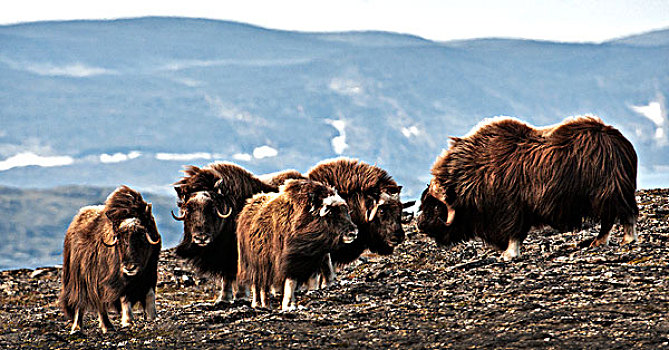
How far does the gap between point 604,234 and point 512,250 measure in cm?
101

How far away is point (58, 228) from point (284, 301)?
16275cm

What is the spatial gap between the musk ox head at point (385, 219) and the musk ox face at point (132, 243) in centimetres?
283

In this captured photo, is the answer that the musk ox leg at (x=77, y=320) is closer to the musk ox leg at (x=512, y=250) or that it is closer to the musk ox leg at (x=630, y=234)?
the musk ox leg at (x=512, y=250)

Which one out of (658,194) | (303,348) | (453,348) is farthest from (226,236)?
(658,194)

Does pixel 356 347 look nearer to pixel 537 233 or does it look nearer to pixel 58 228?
pixel 537 233

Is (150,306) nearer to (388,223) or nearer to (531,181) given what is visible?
(388,223)

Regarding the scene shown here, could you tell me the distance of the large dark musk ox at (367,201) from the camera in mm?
10070

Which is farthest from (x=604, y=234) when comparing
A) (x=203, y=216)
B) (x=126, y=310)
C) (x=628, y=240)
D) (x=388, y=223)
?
(x=126, y=310)

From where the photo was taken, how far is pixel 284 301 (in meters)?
8.23

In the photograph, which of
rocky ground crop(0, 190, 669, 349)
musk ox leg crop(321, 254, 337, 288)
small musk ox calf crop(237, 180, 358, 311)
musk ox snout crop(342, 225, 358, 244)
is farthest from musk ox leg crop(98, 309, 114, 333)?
musk ox leg crop(321, 254, 337, 288)

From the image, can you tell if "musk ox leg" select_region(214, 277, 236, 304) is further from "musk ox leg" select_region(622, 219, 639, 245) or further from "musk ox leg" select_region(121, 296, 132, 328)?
"musk ox leg" select_region(622, 219, 639, 245)

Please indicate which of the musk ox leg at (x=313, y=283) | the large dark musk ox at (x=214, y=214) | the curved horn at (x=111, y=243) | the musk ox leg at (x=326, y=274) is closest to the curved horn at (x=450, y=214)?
the musk ox leg at (x=326, y=274)

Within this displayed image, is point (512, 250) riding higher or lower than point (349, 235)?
lower

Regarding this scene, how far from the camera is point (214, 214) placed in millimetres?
9500
